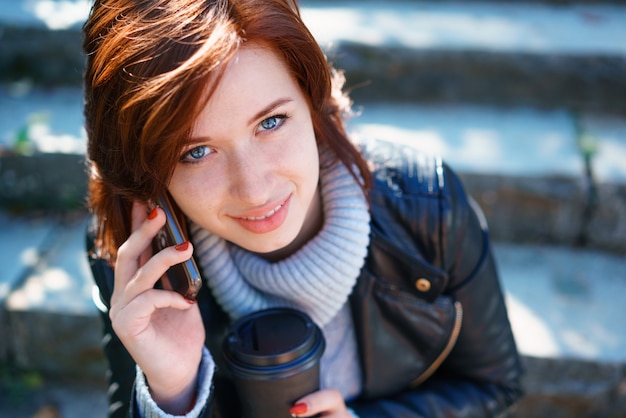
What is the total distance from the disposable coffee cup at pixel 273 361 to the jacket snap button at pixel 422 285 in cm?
38

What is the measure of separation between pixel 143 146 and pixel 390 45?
7.14ft

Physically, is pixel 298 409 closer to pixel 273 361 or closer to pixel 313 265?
pixel 273 361

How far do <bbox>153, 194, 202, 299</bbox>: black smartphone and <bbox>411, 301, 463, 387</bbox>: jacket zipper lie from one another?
747 mm

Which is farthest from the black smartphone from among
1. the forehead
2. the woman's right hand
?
the forehead

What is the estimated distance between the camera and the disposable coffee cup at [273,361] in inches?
60.2

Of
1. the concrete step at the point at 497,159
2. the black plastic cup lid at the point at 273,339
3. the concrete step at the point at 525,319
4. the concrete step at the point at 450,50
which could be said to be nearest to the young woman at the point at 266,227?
the black plastic cup lid at the point at 273,339

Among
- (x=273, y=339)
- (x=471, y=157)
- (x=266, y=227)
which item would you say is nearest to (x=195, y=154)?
(x=266, y=227)

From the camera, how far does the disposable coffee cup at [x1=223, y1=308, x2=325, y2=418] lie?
1529 millimetres

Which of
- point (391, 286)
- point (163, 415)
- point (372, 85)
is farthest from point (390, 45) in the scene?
point (163, 415)

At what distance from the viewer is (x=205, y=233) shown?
5.95 feet

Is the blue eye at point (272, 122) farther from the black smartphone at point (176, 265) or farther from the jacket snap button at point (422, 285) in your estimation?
the jacket snap button at point (422, 285)

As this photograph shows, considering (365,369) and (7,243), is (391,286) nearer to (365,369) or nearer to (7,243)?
Answer: (365,369)

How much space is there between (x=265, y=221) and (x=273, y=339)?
268 millimetres

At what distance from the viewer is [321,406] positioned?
164 cm
